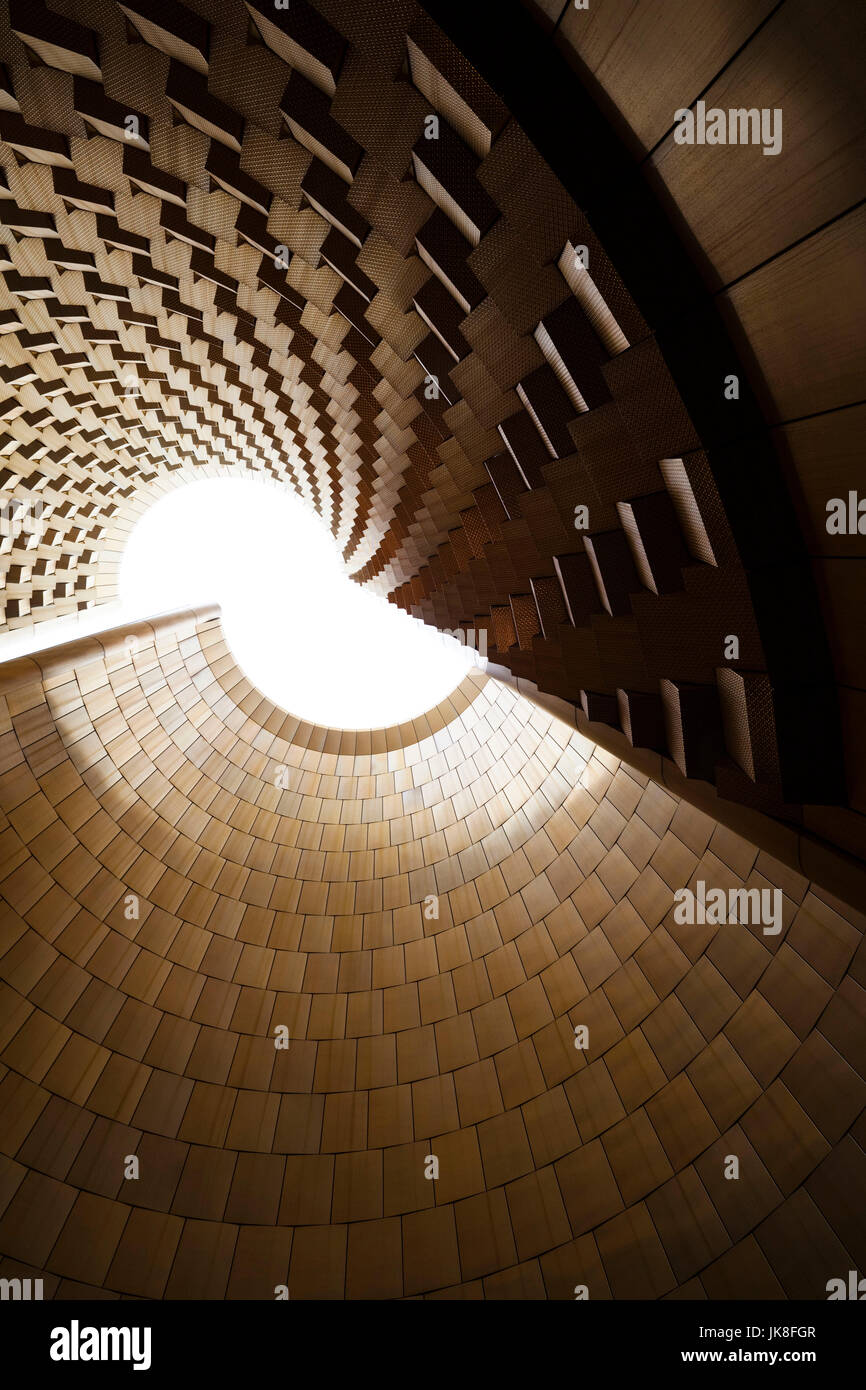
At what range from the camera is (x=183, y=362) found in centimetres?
564

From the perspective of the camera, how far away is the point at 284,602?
1488 centimetres

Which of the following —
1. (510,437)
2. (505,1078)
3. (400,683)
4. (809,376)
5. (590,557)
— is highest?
(400,683)

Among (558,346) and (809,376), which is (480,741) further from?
(809,376)

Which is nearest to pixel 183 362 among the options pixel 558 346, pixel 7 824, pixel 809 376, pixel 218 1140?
pixel 7 824

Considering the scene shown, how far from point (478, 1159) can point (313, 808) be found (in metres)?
3.70

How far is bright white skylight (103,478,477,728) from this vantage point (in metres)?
10.5

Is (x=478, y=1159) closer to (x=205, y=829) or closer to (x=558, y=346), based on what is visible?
(x=205, y=829)

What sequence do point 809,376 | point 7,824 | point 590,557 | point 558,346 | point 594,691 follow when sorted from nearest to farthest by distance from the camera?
point 809,376 → point 558,346 → point 590,557 → point 594,691 → point 7,824

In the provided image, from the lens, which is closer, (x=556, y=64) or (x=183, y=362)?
(x=556, y=64)

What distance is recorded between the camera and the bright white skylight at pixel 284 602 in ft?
34.5

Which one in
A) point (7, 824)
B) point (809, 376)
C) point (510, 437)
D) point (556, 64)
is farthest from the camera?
point (7, 824)

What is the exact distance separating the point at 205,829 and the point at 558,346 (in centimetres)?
615

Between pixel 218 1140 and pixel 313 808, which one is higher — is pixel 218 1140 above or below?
below

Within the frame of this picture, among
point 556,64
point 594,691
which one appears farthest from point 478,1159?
point 556,64
